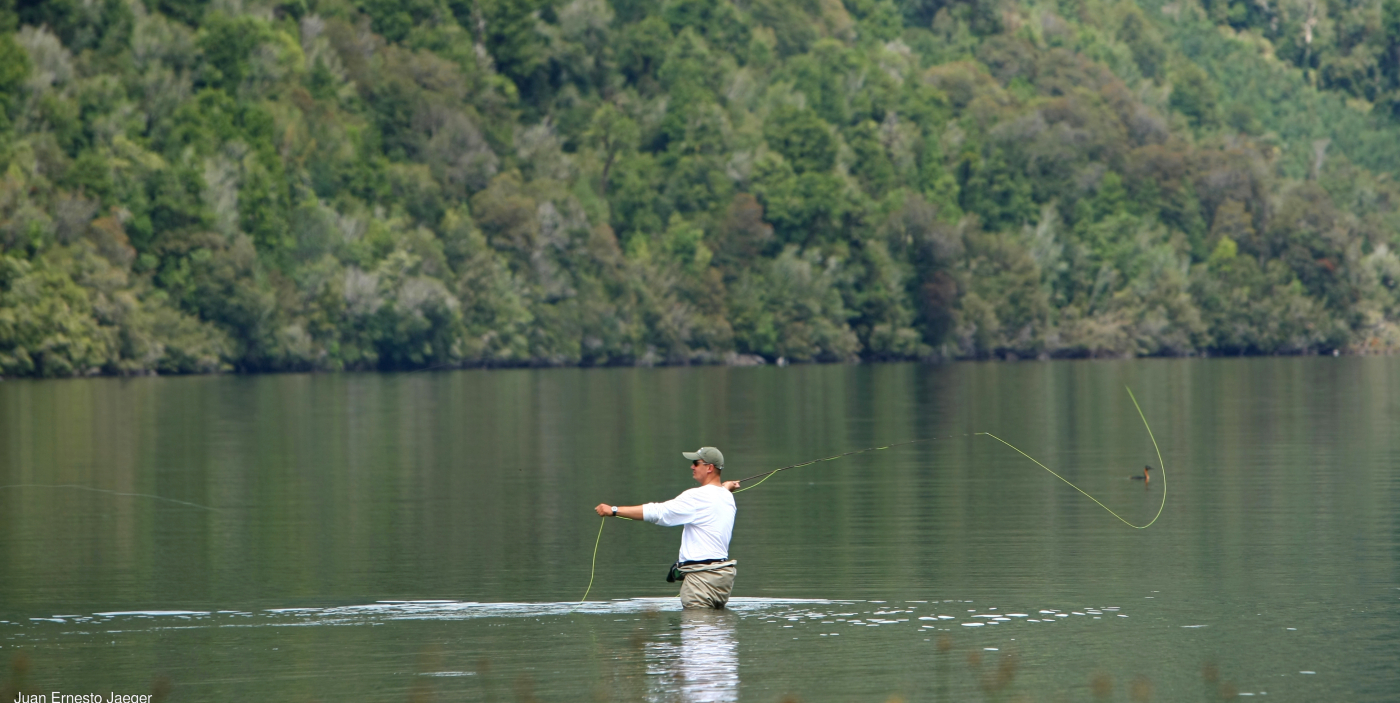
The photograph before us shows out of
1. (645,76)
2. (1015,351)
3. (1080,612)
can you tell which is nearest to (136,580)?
(1080,612)

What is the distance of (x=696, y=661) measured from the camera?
58.5ft

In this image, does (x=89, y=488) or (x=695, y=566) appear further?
(x=89, y=488)

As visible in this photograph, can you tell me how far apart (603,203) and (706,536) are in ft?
408

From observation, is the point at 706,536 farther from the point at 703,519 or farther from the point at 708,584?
the point at 708,584

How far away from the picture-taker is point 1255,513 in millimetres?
30359

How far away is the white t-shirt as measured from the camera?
20359mm

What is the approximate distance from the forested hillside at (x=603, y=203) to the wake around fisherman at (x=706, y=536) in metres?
80.2

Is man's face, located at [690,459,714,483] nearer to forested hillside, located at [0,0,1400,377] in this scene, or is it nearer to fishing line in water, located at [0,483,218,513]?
fishing line in water, located at [0,483,218,513]

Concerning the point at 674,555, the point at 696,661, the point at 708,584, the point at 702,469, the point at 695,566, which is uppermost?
the point at 702,469

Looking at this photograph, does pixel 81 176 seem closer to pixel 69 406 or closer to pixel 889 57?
pixel 69 406

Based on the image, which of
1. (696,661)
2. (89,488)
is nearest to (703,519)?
(696,661)

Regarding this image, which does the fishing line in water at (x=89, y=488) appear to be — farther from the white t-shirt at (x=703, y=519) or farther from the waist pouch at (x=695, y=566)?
the white t-shirt at (x=703, y=519)

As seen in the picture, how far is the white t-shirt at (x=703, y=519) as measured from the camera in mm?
20359

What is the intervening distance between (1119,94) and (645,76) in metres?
42.0
